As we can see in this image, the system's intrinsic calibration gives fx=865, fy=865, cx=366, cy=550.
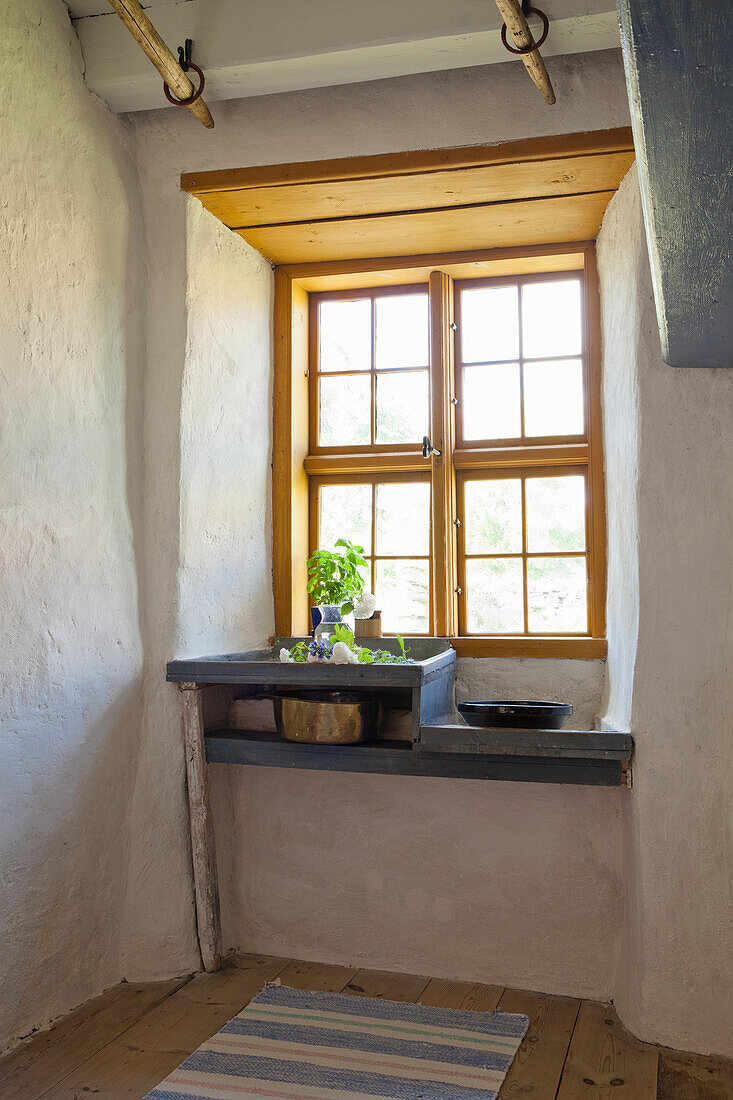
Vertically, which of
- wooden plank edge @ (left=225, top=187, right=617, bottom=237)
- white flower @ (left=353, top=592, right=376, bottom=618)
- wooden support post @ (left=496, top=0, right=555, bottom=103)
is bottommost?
white flower @ (left=353, top=592, right=376, bottom=618)

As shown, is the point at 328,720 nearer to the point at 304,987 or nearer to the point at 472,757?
the point at 472,757

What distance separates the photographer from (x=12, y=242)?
8.10ft

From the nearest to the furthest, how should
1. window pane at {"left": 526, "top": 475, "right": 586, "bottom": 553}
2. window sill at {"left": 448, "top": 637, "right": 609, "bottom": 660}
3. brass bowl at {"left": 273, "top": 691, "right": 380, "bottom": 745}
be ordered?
brass bowl at {"left": 273, "top": 691, "right": 380, "bottom": 745}
window sill at {"left": 448, "top": 637, "right": 609, "bottom": 660}
window pane at {"left": 526, "top": 475, "right": 586, "bottom": 553}

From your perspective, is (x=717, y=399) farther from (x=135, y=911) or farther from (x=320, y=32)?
(x=135, y=911)

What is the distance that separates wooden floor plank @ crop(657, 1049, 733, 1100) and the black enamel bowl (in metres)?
0.95

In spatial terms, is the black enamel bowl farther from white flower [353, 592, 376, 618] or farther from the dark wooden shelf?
white flower [353, 592, 376, 618]

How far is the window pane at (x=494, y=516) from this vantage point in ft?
11.6

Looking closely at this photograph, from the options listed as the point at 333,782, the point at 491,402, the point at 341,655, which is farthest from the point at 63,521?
the point at 491,402

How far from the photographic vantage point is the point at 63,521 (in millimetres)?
2645

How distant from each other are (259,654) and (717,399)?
1.88m

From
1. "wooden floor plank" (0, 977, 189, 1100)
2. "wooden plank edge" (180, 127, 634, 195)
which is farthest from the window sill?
"wooden plank edge" (180, 127, 634, 195)

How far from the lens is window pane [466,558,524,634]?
3492mm

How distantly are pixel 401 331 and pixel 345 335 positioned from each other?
0.83 feet

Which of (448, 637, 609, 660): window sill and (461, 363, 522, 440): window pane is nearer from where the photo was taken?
(448, 637, 609, 660): window sill
